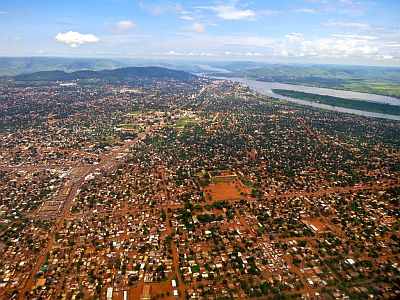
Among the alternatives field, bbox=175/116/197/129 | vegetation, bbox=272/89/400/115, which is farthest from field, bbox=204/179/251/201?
vegetation, bbox=272/89/400/115

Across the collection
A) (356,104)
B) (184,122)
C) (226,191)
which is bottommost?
(226,191)

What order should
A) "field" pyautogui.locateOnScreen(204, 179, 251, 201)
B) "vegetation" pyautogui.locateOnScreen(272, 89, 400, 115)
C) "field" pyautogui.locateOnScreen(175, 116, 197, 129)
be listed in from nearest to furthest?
"field" pyautogui.locateOnScreen(204, 179, 251, 201) → "field" pyautogui.locateOnScreen(175, 116, 197, 129) → "vegetation" pyautogui.locateOnScreen(272, 89, 400, 115)

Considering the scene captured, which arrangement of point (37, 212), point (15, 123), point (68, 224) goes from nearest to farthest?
point (68, 224)
point (37, 212)
point (15, 123)

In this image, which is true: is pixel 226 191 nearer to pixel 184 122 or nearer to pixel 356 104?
pixel 184 122

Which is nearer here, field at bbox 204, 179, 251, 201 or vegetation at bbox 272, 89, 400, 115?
field at bbox 204, 179, 251, 201

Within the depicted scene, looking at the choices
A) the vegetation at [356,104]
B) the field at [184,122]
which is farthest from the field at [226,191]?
the vegetation at [356,104]

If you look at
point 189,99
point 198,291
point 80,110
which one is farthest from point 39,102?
point 198,291

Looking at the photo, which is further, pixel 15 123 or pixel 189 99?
pixel 189 99

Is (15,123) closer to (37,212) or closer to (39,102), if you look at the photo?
(39,102)

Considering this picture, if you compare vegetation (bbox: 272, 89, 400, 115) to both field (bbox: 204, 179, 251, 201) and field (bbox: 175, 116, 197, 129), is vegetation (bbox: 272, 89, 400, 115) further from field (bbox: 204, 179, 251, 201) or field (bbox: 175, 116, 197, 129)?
field (bbox: 204, 179, 251, 201)

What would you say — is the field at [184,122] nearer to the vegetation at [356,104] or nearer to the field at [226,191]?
the field at [226,191]

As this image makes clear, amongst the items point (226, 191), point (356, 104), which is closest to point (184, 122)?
point (226, 191)
